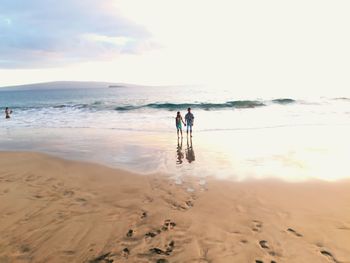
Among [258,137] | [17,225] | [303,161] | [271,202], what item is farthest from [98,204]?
[258,137]

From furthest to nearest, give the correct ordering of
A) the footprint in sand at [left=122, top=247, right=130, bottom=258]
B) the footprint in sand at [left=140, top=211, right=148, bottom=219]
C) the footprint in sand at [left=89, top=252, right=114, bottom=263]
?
the footprint in sand at [left=140, top=211, right=148, bottom=219] → the footprint in sand at [left=122, top=247, right=130, bottom=258] → the footprint in sand at [left=89, top=252, right=114, bottom=263]

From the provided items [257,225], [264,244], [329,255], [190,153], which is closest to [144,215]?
[257,225]

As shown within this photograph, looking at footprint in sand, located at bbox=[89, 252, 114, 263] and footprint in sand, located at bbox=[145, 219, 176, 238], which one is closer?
footprint in sand, located at bbox=[89, 252, 114, 263]

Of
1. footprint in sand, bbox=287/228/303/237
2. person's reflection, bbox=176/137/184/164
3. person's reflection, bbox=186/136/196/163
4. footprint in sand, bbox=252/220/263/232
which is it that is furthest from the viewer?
person's reflection, bbox=186/136/196/163

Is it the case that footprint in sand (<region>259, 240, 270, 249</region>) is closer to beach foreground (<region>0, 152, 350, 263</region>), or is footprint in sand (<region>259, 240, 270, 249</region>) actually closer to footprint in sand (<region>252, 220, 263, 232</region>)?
beach foreground (<region>0, 152, 350, 263</region>)

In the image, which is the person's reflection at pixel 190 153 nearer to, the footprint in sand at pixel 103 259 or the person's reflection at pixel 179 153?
the person's reflection at pixel 179 153

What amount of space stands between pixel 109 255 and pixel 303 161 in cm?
877

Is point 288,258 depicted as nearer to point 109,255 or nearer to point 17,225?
point 109,255

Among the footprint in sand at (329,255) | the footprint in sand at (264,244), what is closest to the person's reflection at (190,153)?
the footprint in sand at (264,244)

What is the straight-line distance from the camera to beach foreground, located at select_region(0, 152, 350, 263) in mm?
5266

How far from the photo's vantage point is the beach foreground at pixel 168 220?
5.27 m

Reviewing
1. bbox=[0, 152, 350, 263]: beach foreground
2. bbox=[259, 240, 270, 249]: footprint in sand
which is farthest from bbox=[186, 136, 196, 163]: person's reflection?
bbox=[259, 240, 270, 249]: footprint in sand

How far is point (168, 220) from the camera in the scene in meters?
6.52

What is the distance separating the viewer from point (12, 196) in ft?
26.3
